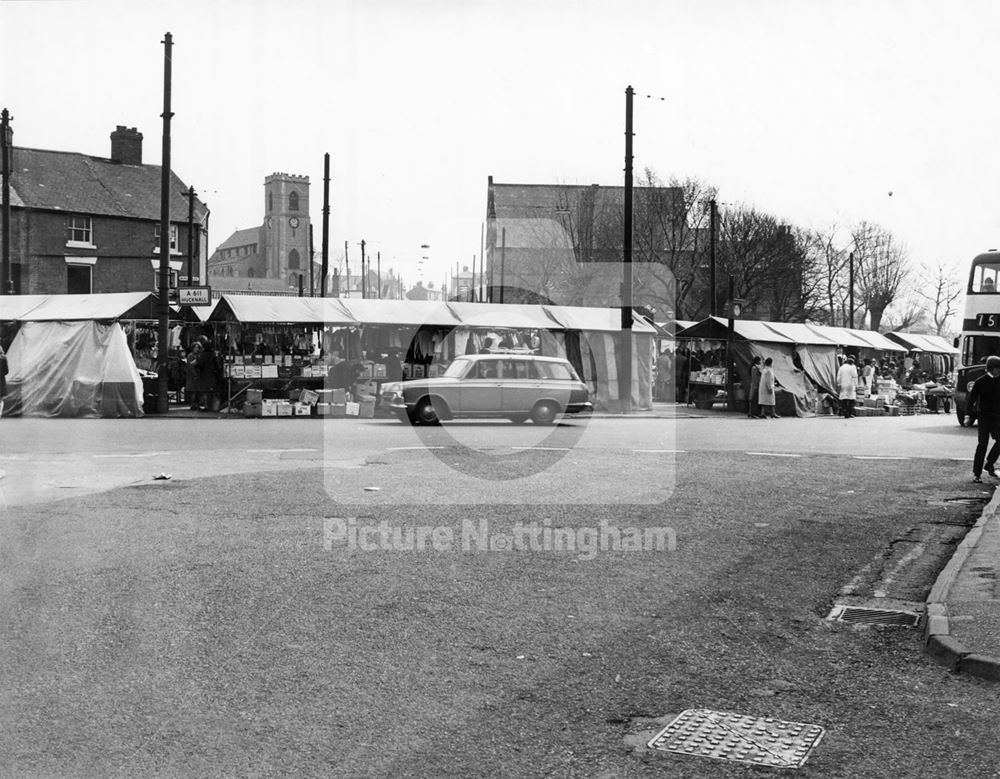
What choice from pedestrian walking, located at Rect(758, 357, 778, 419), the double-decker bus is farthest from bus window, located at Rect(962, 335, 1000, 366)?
pedestrian walking, located at Rect(758, 357, 778, 419)

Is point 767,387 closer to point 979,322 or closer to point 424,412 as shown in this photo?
point 979,322

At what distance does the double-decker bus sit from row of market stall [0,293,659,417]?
827 cm

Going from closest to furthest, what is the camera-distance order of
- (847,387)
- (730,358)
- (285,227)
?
(847,387) < (730,358) < (285,227)

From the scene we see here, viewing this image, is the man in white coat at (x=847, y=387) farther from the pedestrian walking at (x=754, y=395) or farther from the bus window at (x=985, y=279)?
the bus window at (x=985, y=279)

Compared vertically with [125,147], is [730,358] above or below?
below

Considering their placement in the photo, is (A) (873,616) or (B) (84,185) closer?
(A) (873,616)

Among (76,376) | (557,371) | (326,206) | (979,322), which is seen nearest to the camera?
(76,376)

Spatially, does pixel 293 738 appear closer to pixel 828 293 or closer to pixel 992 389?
pixel 992 389

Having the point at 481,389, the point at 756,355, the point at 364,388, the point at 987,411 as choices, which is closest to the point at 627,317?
the point at 756,355

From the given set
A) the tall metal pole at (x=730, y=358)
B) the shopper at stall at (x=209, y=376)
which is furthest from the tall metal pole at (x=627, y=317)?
the shopper at stall at (x=209, y=376)

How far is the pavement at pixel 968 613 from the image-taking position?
5.48m

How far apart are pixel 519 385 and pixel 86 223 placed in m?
37.5

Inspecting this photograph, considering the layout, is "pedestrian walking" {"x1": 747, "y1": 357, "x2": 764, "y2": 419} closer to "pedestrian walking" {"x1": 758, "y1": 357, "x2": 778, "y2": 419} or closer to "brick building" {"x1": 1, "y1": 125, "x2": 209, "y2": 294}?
"pedestrian walking" {"x1": 758, "y1": 357, "x2": 778, "y2": 419}

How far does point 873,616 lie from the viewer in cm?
686
